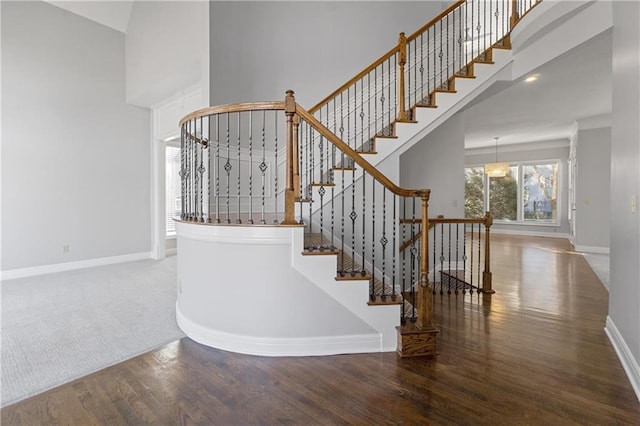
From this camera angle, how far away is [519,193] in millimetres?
10906

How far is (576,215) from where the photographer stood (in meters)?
7.74

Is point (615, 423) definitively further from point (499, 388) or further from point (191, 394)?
point (191, 394)

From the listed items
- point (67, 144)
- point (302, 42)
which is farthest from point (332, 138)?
point (67, 144)

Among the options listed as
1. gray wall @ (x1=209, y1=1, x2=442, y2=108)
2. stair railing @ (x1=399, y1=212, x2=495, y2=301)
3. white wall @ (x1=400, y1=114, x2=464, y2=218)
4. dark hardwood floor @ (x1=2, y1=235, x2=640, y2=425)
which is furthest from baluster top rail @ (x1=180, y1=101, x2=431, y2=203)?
white wall @ (x1=400, y1=114, x2=464, y2=218)

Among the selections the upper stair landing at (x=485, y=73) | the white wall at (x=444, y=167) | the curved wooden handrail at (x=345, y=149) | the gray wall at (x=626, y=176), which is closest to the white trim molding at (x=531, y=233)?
the white wall at (x=444, y=167)

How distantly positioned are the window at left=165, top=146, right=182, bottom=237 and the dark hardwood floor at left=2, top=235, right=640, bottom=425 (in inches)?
197

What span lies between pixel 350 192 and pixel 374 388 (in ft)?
7.97

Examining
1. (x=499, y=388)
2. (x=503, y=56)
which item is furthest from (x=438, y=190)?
(x=499, y=388)

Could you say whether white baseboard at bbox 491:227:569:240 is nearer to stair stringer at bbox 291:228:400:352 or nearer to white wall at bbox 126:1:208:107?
stair stringer at bbox 291:228:400:352

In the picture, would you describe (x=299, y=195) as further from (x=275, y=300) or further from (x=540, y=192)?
(x=540, y=192)

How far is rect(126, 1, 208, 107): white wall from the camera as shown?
4.62 meters

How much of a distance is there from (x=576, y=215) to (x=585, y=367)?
22.5 ft

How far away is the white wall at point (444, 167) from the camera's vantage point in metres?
5.60

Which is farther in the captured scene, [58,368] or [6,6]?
[6,6]
